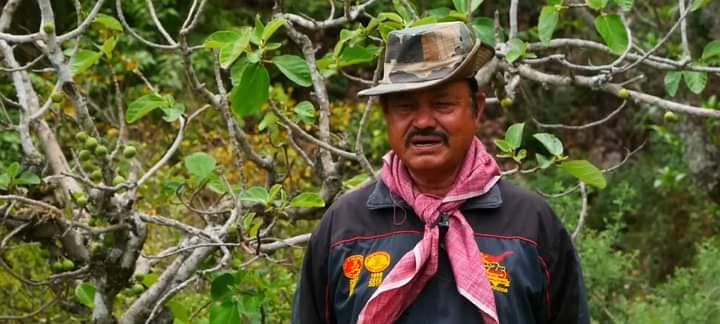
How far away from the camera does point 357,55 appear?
3604mm

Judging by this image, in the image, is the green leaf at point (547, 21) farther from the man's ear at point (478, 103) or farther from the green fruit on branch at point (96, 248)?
the green fruit on branch at point (96, 248)

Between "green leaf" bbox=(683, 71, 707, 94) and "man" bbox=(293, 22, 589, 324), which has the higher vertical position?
"man" bbox=(293, 22, 589, 324)

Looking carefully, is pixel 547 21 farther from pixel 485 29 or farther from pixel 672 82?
pixel 672 82

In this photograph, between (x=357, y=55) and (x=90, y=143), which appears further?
(x=357, y=55)

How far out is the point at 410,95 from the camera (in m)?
2.54

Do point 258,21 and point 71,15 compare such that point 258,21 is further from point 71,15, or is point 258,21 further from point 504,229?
point 71,15

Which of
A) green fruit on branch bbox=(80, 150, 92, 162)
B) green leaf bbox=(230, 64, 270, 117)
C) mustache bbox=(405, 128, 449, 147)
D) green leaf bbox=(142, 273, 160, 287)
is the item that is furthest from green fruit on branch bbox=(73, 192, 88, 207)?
mustache bbox=(405, 128, 449, 147)

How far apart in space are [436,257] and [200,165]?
120 centimetres

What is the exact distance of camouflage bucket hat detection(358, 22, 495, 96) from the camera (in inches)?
99.1

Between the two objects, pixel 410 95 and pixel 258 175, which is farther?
pixel 258 175

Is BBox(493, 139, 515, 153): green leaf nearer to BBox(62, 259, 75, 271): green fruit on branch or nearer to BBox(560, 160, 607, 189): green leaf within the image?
BBox(560, 160, 607, 189): green leaf

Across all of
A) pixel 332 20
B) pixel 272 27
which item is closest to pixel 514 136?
pixel 332 20

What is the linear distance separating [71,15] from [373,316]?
728 cm

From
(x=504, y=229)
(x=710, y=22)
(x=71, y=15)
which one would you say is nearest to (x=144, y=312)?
(x=504, y=229)
